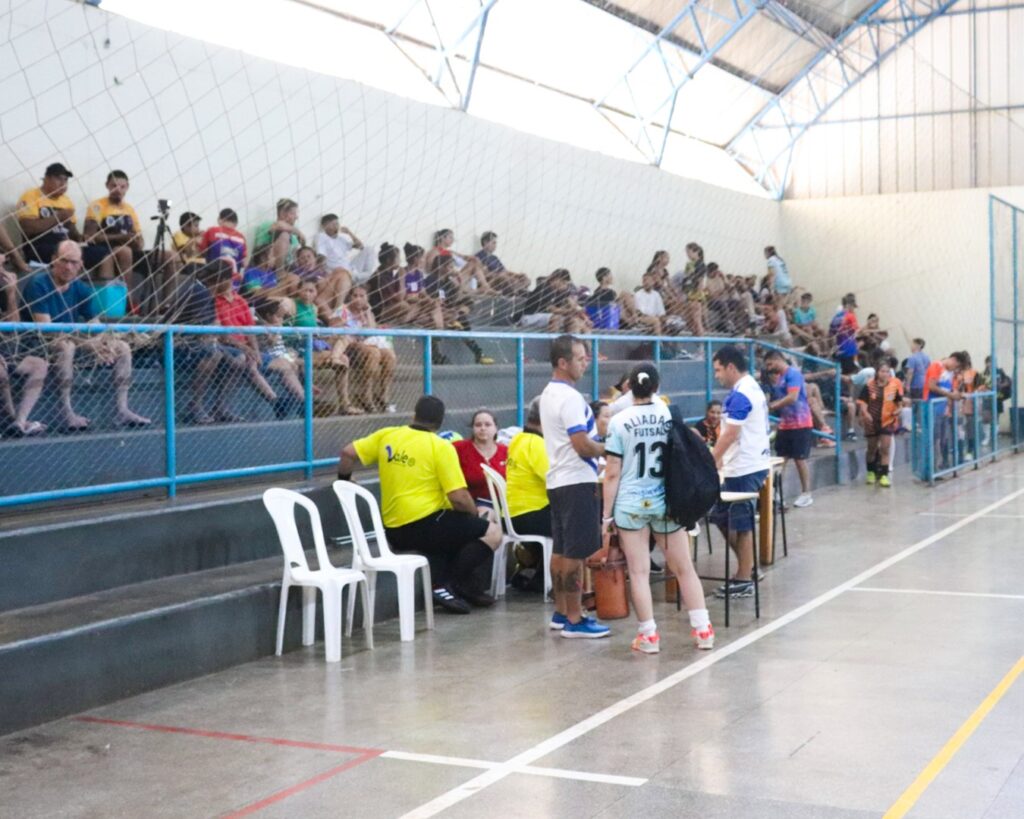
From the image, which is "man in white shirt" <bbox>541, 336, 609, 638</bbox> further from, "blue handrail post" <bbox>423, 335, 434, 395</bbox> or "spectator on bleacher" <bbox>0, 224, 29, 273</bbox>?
"spectator on bleacher" <bbox>0, 224, 29, 273</bbox>

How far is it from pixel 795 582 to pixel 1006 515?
15.7 ft

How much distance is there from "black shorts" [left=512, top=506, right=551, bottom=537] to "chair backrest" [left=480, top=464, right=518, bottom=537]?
53 millimetres

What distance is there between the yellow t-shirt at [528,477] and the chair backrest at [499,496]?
0.07 meters

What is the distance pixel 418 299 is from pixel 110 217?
11.0ft

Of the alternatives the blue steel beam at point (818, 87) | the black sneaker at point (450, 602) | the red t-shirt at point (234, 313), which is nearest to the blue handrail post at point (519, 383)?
the red t-shirt at point (234, 313)

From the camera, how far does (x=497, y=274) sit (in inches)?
609

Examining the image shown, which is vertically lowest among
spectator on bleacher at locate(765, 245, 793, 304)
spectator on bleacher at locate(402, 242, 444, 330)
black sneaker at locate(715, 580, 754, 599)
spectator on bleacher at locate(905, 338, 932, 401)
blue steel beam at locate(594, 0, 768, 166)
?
black sneaker at locate(715, 580, 754, 599)

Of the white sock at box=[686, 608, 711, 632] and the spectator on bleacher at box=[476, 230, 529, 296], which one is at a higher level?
the spectator on bleacher at box=[476, 230, 529, 296]

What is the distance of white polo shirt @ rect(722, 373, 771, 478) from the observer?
30.3 feet

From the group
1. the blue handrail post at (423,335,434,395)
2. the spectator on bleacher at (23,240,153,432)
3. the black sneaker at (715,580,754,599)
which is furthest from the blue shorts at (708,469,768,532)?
the spectator on bleacher at (23,240,153,432)

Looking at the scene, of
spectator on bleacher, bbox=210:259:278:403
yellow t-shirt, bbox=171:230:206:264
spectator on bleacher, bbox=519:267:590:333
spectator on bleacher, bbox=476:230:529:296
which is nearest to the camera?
spectator on bleacher, bbox=210:259:278:403

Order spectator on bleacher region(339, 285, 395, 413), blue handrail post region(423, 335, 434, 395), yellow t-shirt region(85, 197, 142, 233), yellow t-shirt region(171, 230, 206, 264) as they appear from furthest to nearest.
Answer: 1. blue handrail post region(423, 335, 434, 395)
2. yellow t-shirt region(171, 230, 206, 264)
3. spectator on bleacher region(339, 285, 395, 413)
4. yellow t-shirt region(85, 197, 142, 233)

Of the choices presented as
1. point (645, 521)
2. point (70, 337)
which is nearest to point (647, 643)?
point (645, 521)

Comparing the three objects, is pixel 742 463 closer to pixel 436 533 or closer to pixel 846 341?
pixel 436 533
